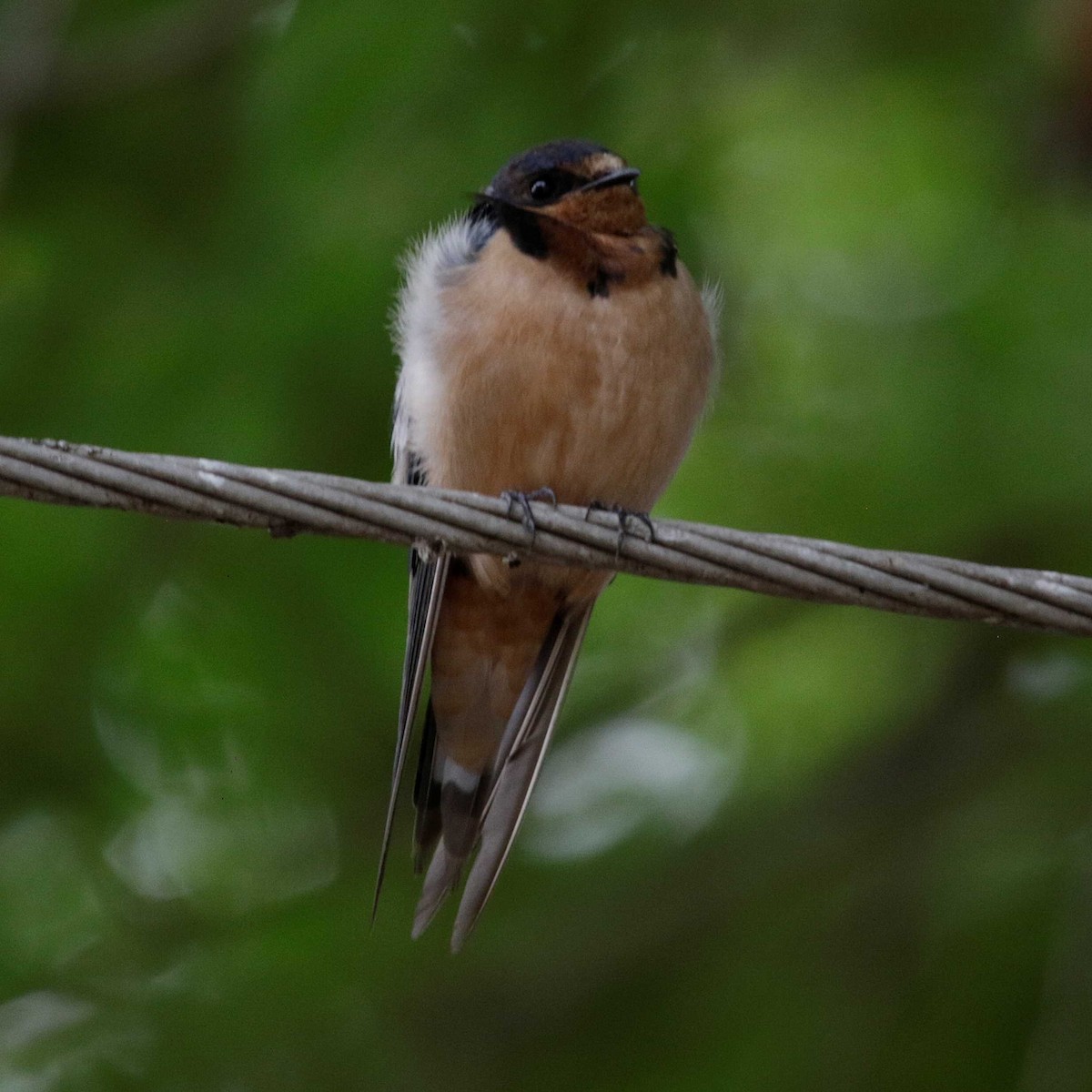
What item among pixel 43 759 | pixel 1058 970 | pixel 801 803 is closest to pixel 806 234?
pixel 801 803

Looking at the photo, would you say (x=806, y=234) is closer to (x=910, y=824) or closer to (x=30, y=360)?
(x=910, y=824)

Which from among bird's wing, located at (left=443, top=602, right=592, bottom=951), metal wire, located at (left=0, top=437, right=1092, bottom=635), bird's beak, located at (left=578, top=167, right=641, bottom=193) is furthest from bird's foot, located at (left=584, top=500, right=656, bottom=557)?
bird's beak, located at (left=578, top=167, right=641, bottom=193)

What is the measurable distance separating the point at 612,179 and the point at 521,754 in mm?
1577

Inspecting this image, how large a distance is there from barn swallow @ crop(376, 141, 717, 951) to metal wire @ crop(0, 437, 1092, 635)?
3.34ft

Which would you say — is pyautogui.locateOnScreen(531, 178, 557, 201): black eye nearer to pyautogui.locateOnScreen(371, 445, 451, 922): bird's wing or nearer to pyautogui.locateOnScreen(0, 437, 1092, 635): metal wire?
pyautogui.locateOnScreen(371, 445, 451, 922): bird's wing

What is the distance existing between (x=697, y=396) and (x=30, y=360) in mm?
1857

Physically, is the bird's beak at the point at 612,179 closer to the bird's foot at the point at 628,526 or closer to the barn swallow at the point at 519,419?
the barn swallow at the point at 519,419

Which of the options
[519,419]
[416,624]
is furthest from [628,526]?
[416,624]

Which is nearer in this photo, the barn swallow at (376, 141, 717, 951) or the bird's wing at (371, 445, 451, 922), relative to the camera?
the bird's wing at (371, 445, 451, 922)

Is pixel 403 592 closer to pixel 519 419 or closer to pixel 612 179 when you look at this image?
pixel 519 419

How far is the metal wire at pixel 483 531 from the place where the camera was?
2865 millimetres

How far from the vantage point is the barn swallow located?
14.3 feet

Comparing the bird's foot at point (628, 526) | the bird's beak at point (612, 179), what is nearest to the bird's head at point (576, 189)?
the bird's beak at point (612, 179)

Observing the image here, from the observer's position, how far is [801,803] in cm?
539
